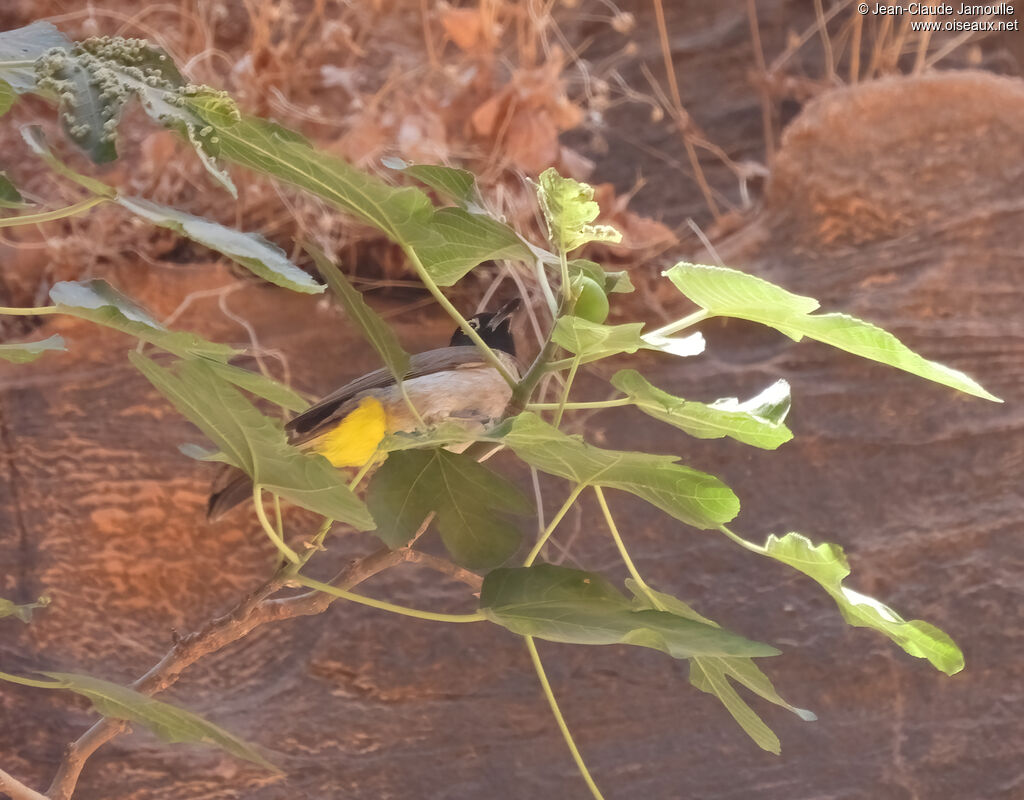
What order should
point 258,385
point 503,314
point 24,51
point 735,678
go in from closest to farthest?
1. point 24,51
2. point 258,385
3. point 735,678
4. point 503,314

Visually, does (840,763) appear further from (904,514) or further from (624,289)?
(624,289)

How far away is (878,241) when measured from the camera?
77.5 inches

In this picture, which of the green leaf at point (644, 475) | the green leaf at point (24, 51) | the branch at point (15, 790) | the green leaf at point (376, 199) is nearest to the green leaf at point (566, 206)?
the green leaf at point (376, 199)

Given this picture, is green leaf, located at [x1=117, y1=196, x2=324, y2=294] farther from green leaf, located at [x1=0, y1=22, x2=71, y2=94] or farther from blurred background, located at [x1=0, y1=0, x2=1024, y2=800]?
blurred background, located at [x1=0, y1=0, x2=1024, y2=800]

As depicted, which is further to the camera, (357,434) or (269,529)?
(357,434)

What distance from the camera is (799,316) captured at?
87cm

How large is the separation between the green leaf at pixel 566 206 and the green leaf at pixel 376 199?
0.06 m

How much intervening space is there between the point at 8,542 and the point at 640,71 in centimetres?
188

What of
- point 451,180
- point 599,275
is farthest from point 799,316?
point 451,180

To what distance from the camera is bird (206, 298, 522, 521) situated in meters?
1.35

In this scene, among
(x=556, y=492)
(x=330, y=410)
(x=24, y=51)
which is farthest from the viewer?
(x=556, y=492)

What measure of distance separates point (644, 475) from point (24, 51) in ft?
2.10

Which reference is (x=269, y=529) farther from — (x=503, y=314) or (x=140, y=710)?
(x=503, y=314)

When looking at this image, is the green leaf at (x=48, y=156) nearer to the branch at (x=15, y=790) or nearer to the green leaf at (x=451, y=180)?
the green leaf at (x=451, y=180)
